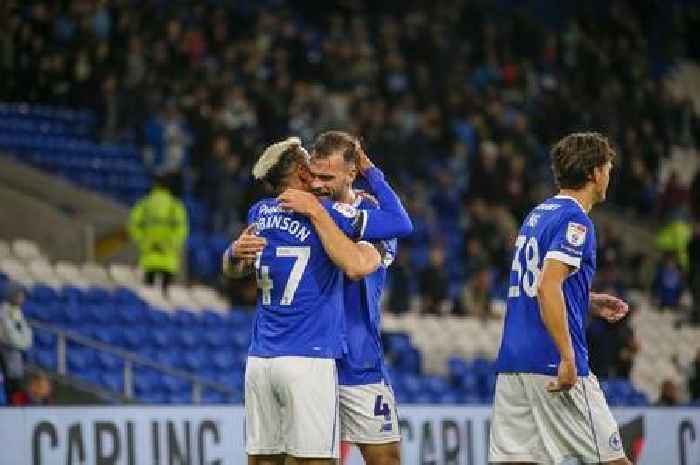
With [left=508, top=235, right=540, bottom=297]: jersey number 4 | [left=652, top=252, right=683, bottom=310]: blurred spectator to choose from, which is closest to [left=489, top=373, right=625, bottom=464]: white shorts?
[left=508, top=235, right=540, bottom=297]: jersey number 4

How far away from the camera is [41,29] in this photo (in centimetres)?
2105

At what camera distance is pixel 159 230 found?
1792 cm

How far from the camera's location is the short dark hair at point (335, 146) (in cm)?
834

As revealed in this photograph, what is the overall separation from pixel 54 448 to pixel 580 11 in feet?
67.5

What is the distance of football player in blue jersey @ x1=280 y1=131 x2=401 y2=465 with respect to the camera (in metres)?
8.53

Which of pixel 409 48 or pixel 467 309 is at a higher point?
Answer: pixel 409 48

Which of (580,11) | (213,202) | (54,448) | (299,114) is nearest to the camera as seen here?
(54,448)

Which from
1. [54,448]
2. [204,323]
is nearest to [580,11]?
[204,323]

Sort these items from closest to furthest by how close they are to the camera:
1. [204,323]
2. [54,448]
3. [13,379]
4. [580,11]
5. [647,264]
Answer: [54,448] → [13,379] → [204,323] → [647,264] → [580,11]

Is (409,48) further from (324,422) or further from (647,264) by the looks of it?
(324,422)

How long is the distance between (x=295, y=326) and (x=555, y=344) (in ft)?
4.02

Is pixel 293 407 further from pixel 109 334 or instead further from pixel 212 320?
pixel 212 320

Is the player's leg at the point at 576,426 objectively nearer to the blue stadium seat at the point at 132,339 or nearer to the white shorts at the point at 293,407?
the white shorts at the point at 293,407

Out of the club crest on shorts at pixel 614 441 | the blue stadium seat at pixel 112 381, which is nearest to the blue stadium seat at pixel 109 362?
the blue stadium seat at pixel 112 381
